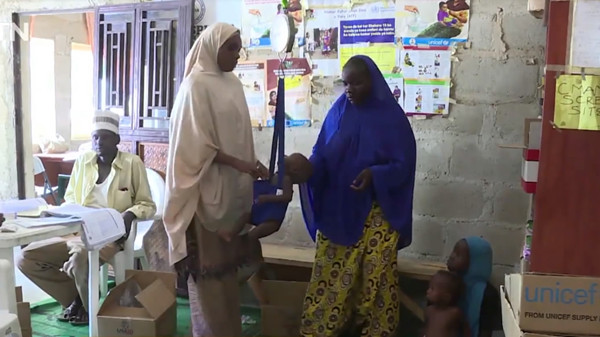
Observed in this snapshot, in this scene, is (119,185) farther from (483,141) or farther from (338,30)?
(483,141)

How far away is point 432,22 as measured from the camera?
10.3 ft

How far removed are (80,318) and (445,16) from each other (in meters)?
2.60

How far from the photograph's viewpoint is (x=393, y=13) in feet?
10.6

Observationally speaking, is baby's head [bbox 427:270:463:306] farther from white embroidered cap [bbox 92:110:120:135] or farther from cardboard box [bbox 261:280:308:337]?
white embroidered cap [bbox 92:110:120:135]

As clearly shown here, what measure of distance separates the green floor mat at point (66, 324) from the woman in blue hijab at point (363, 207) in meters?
0.61

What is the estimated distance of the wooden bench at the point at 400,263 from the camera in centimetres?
302

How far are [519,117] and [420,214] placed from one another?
74 cm

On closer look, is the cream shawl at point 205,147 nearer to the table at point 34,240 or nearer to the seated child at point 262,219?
the seated child at point 262,219

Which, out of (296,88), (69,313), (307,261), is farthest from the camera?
(296,88)

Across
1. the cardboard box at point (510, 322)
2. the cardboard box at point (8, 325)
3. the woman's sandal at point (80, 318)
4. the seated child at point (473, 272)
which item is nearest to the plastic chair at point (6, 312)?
the cardboard box at point (8, 325)

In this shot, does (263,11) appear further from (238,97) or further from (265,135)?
(238,97)

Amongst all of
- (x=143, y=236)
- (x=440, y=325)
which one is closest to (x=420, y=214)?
(x=440, y=325)

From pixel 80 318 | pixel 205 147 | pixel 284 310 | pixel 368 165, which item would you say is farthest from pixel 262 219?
pixel 80 318

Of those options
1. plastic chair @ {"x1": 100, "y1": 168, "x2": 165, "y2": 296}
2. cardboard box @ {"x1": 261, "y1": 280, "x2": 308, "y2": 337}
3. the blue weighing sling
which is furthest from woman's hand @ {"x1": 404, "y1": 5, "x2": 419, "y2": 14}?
plastic chair @ {"x1": 100, "y1": 168, "x2": 165, "y2": 296}
